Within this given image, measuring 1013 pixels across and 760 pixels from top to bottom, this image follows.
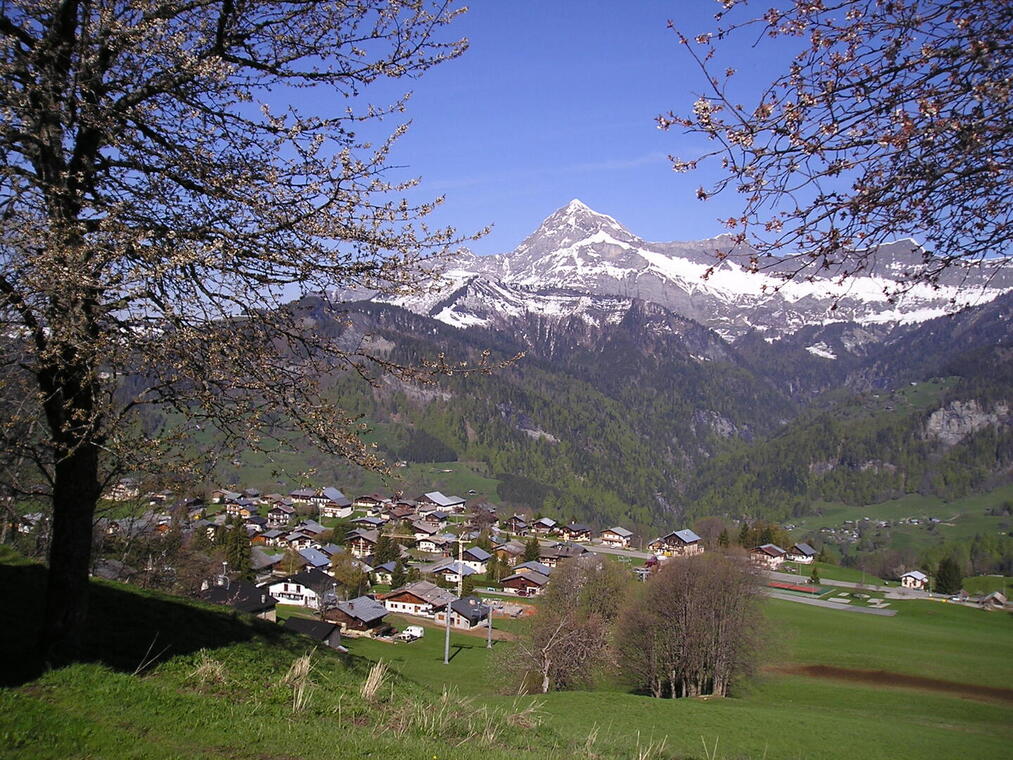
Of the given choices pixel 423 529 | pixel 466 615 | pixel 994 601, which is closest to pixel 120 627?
pixel 466 615

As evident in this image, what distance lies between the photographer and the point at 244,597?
164ft

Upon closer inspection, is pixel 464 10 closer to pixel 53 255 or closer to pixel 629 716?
pixel 53 255

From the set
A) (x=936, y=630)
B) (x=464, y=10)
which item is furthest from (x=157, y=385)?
(x=936, y=630)

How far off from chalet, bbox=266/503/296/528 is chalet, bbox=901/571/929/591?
303 feet

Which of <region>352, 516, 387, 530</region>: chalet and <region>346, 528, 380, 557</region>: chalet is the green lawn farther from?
<region>346, 528, 380, 557</region>: chalet

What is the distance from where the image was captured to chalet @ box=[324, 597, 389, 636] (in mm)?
56000

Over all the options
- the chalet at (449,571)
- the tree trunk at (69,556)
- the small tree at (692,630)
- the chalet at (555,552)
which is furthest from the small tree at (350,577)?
the tree trunk at (69,556)

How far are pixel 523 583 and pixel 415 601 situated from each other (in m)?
16.5

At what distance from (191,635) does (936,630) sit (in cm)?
7144

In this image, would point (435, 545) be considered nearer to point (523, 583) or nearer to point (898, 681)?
point (523, 583)

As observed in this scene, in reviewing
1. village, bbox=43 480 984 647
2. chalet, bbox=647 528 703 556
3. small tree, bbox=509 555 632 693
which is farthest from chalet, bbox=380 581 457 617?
chalet, bbox=647 528 703 556

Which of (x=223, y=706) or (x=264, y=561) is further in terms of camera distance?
(x=264, y=561)

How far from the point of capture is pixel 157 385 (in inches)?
278

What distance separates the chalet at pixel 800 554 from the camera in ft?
376
